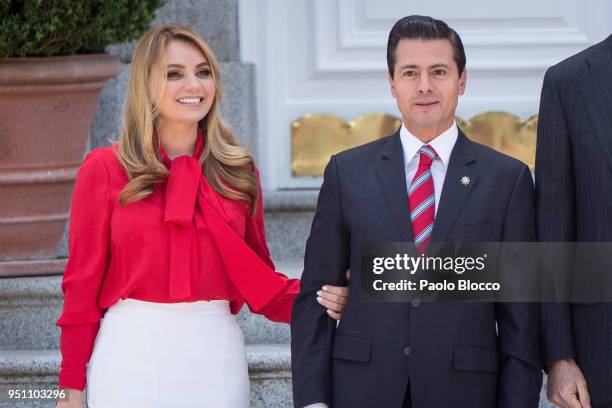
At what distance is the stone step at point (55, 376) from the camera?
4.20 m

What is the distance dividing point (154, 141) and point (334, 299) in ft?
2.30

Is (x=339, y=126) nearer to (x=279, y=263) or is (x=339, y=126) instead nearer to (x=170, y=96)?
(x=279, y=263)

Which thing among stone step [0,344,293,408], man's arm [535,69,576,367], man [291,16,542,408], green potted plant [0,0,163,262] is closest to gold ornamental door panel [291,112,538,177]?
green potted plant [0,0,163,262]

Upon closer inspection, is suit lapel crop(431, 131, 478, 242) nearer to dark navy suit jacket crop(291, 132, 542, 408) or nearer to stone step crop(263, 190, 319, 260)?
dark navy suit jacket crop(291, 132, 542, 408)

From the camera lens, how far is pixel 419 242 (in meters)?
3.12

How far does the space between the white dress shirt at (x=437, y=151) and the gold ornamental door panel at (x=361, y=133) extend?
193cm

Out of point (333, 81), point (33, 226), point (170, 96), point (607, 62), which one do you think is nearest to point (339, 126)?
point (333, 81)

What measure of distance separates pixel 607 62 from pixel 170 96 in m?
1.12

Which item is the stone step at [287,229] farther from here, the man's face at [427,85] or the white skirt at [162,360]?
the man's face at [427,85]

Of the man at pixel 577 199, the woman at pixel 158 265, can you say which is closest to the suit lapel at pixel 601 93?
the man at pixel 577 199

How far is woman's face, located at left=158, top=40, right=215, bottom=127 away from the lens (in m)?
3.49

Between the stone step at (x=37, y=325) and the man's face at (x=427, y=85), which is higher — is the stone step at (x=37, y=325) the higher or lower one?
the lower one

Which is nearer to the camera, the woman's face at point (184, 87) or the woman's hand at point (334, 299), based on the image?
the woman's hand at point (334, 299)

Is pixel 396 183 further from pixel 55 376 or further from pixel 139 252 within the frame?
pixel 55 376
